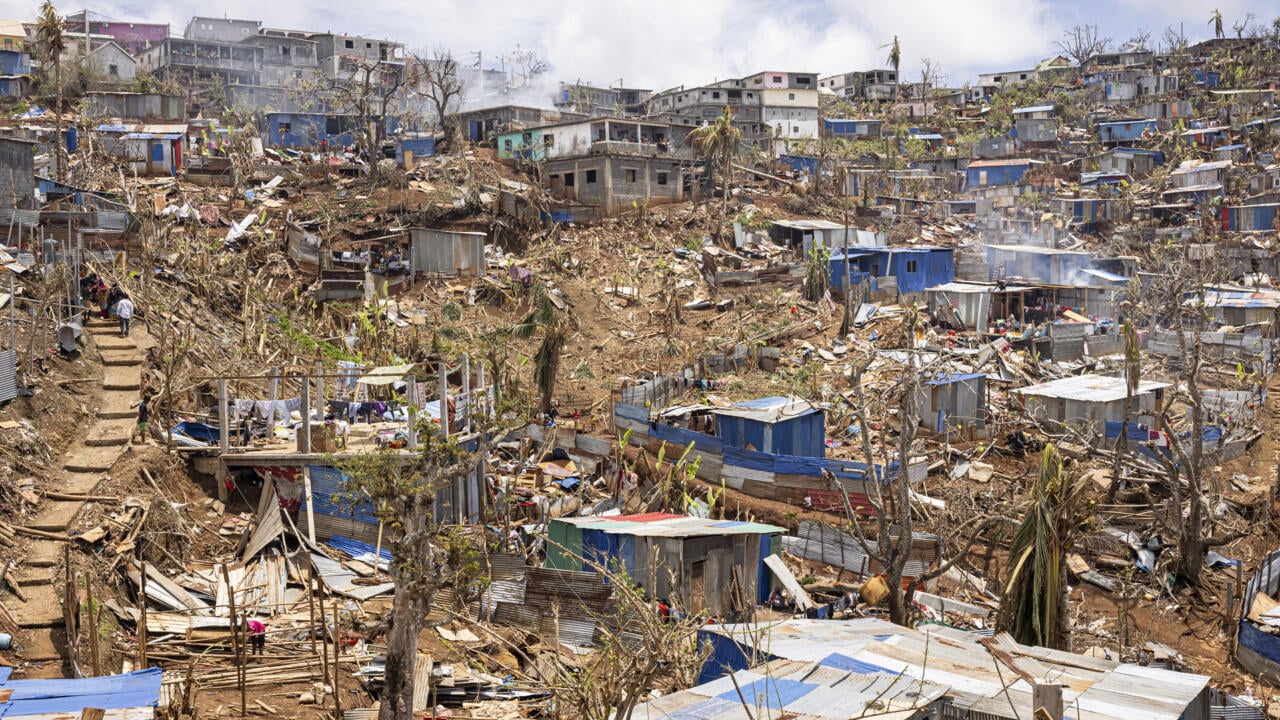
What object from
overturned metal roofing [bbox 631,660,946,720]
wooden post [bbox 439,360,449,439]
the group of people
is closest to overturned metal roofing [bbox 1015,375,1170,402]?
wooden post [bbox 439,360,449,439]

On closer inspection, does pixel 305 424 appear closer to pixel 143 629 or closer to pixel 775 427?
pixel 143 629

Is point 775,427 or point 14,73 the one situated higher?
point 14,73

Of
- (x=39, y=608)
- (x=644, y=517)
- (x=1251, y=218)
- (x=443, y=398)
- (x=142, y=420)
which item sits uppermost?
(x=1251, y=218)

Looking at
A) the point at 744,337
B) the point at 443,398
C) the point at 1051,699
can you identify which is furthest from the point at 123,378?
the point at 1051,699

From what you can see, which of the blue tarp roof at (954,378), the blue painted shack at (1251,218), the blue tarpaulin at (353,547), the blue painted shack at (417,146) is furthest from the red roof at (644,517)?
the blue painted shack at (1251,218)

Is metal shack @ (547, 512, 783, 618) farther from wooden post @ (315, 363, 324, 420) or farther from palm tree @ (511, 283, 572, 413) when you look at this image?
palm tree @ (511, 283, 572, 413)

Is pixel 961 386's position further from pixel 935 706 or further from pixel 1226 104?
pixel 1226 104

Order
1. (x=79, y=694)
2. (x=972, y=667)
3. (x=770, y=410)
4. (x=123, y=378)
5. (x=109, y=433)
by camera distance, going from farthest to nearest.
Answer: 1. (x=770, y=410)
2. (x=123, y=378)
3. (x=109, y=433)
4. (x=972, y=667)
5. (x=79, y=694)
